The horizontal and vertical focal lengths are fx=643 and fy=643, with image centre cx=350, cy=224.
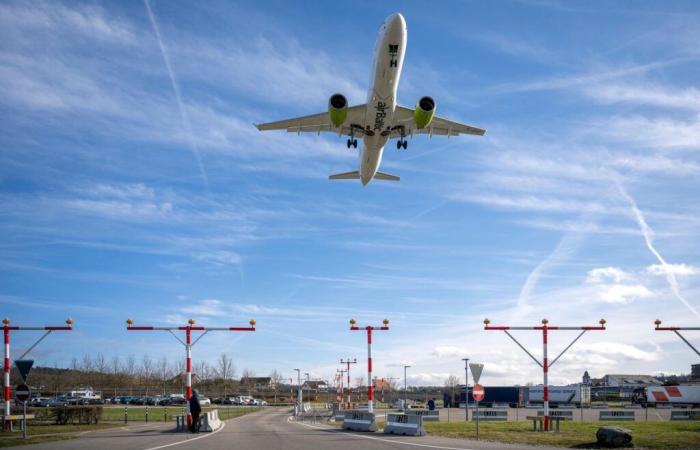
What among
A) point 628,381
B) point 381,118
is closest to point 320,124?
point 381,118

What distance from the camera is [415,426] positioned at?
25469 mm

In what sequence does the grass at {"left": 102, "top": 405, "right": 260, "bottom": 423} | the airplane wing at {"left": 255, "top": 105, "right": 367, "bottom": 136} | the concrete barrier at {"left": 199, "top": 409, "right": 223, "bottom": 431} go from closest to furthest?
1. the concrete barrier at {"left": 199, "top": 409, "right": 223, "bottom": 431}
2. the airplane wing at {"left": 255, "top": 105, "right": 367, "bottom": 136}
3. the grass at {"left": 102, "top": 405, "right": 260, "bottom": 423}

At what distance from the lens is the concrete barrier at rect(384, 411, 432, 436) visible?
2545 cm

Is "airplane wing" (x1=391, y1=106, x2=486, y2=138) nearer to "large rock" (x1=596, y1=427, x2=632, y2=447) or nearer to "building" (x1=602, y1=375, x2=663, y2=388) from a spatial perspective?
"large rock" (x1=596, y1=427, x2=632, y2=447)

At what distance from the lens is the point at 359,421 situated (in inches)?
1128

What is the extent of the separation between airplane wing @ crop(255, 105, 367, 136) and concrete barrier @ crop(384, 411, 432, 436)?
1577 centimetres

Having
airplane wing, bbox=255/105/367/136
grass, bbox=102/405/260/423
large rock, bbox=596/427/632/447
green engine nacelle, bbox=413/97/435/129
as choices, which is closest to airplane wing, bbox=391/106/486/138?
airplane wing, bbox=255/105/367/136

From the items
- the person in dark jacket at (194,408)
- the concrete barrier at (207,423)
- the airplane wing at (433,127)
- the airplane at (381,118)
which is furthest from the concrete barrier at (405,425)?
the airplane wing at (433,127)

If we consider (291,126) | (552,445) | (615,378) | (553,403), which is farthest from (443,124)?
(615,378)

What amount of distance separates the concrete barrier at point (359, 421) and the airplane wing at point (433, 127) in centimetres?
1522

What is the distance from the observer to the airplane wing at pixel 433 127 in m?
34.7

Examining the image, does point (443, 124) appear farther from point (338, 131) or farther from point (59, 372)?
point (59, 372)

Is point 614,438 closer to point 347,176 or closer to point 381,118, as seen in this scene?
point 381,118

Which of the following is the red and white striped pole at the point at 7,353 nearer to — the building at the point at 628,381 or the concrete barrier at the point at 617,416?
the concrete barrier at the point at 617,416
